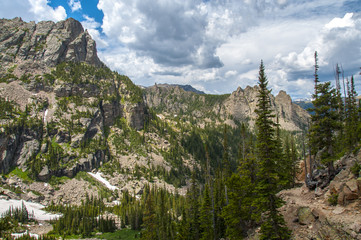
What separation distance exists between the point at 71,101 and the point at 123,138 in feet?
193

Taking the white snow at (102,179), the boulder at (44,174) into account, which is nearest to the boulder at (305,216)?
the white snow at (102,179)

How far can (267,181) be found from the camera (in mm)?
21984

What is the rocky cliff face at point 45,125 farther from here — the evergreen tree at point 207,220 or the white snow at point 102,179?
the evergreen tree at point 207,220

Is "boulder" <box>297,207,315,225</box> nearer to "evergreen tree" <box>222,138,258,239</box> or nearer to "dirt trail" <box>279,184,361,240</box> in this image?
"dirt trail" <box>279,184,361,240</box>

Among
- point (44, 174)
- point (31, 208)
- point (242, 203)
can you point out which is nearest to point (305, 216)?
point (242, 203)

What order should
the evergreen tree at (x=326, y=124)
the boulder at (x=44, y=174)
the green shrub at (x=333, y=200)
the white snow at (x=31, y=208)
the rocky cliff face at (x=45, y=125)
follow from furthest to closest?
1. the rocky cliff face at (x=45, y=125)
2. the boulder at (x=44, y=174)
3. the white snow at (x=31, y=208)
4. the evergreen tree at (x=326, y=124)
5. the green shrub at (x=333, y=200)

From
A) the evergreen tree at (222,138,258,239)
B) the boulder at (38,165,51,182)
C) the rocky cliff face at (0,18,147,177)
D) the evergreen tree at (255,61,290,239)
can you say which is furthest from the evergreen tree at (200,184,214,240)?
the boulder at (38,165,51,182)

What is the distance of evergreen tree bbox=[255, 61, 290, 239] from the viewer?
68.4 feet

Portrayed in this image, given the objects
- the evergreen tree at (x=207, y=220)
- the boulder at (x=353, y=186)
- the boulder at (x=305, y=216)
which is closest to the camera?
the boulder at (x=353, y=186)

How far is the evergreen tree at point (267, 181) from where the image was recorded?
2085 cm

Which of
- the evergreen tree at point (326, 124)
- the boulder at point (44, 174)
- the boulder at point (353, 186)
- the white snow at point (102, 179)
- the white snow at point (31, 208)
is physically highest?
the evergreen tree at point (326, 124)

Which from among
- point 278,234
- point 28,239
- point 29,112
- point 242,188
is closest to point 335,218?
point 278,234

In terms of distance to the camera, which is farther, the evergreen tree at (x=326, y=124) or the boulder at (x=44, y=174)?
the boulder at (x=44, y=174)

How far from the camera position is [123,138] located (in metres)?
197
